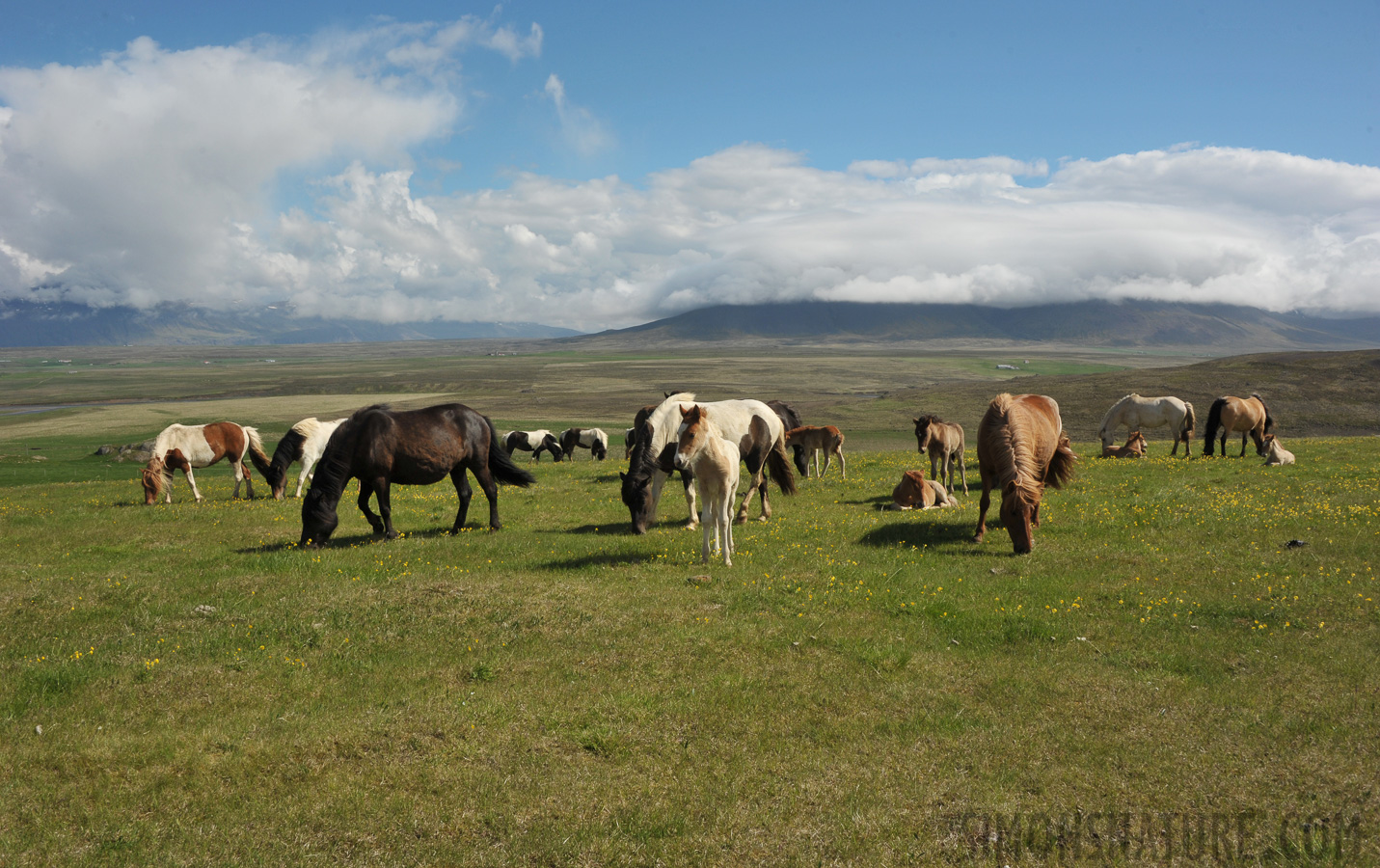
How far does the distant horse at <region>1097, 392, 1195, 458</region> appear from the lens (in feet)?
97.0

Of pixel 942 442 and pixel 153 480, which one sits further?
pixel 153 480

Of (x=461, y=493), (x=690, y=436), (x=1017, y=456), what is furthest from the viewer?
(x=461, y=493)

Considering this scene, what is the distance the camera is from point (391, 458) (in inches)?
640

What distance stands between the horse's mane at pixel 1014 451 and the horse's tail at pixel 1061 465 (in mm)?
2722

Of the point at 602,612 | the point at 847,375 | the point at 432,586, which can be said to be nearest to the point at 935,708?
the point at 602,612

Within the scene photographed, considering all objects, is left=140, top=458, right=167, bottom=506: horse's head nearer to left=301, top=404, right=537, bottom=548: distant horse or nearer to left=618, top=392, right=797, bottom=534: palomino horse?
left=301, top=404, right=537, bottom=548: distant horse

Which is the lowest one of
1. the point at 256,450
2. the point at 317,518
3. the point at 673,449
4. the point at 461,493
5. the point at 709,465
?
the point at 317,518

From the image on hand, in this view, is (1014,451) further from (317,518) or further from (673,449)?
(317,518)

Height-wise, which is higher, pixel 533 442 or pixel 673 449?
pixel 673 449

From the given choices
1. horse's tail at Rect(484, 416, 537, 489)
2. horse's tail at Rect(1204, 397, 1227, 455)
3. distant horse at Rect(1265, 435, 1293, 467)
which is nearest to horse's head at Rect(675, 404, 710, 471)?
horse's tail at Rect(484, 416, 537, 489)

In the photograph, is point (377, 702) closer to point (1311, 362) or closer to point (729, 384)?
point (1311, 362)

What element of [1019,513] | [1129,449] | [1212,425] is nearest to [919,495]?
[1019,513]

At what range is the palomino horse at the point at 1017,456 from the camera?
14.0 m

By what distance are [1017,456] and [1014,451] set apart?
0.45 ft
